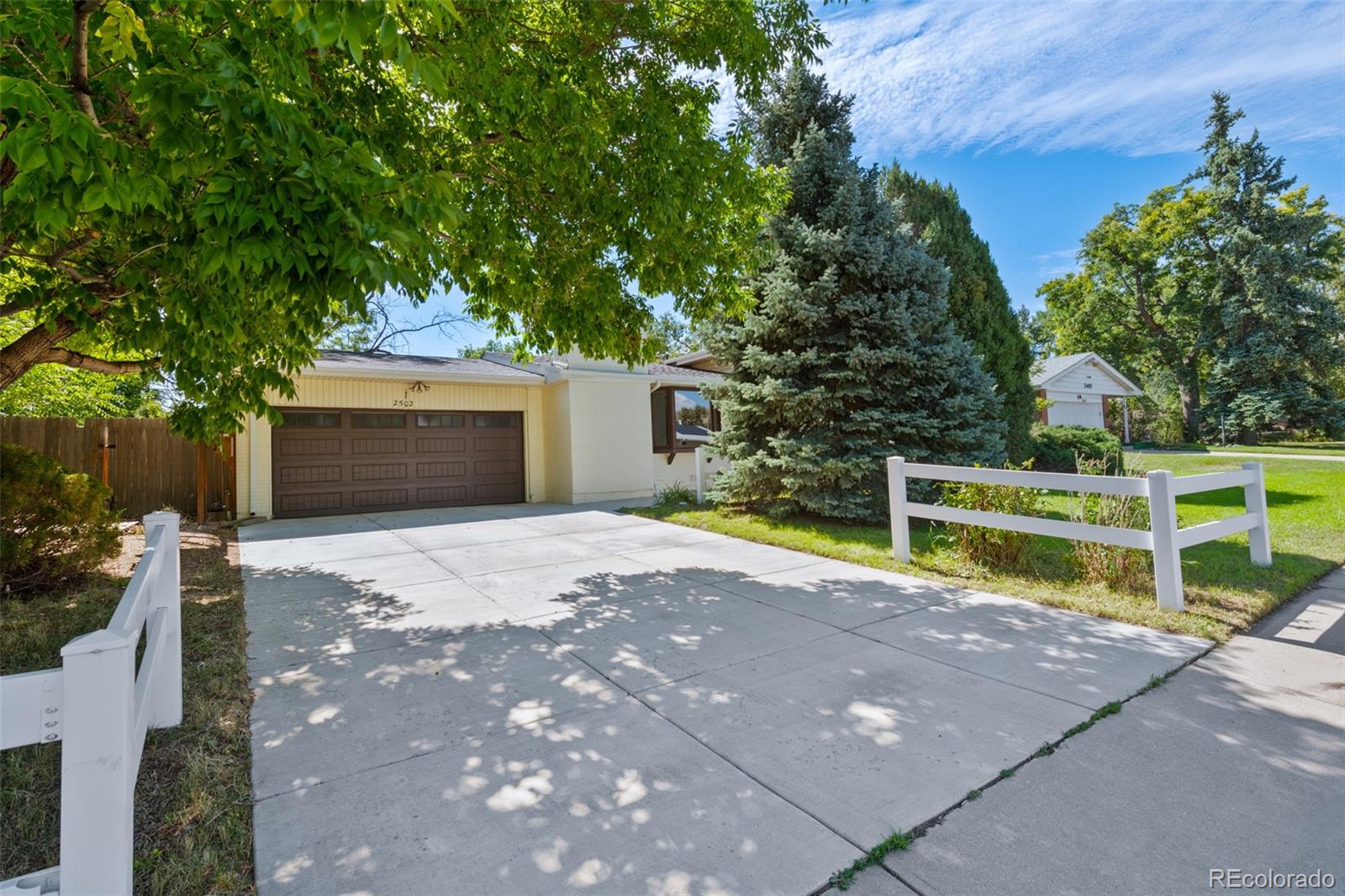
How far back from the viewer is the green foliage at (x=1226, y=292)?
67.3ft

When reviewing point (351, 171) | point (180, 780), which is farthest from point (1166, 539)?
point (180, 780)

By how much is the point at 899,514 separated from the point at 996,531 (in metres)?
0.84

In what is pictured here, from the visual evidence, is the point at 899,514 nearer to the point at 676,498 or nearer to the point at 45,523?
the point at 676,498

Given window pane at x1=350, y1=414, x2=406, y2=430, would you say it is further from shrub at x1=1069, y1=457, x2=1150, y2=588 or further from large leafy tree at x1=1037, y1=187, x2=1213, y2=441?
large leafy tree at x1=1037, y1=187, x2=1213, y2=441

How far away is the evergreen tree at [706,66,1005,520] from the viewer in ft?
24.7

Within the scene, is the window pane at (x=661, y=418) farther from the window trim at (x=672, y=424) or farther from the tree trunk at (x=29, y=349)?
the tree trunk at (x=29, y=349)

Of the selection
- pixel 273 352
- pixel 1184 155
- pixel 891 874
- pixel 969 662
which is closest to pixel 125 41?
pixel 273 352

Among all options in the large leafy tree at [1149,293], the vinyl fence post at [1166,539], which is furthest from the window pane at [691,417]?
the large leafy tree at [1149,293]

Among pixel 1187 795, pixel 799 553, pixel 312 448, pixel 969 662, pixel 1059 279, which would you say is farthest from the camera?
pixel 1059 279

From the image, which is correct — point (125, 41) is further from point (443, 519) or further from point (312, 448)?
point (312, 448)

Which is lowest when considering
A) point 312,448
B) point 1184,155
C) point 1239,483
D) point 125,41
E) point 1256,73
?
point 1239,483

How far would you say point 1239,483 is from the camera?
4.99 metres

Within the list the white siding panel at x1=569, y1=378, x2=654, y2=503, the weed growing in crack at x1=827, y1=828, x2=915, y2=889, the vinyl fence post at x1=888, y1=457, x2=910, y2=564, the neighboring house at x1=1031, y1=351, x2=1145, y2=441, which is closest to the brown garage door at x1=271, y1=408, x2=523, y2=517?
the white siding panel at x1=569, y1=378, x2=654, y2=503

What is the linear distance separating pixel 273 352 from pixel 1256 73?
1039 cm
